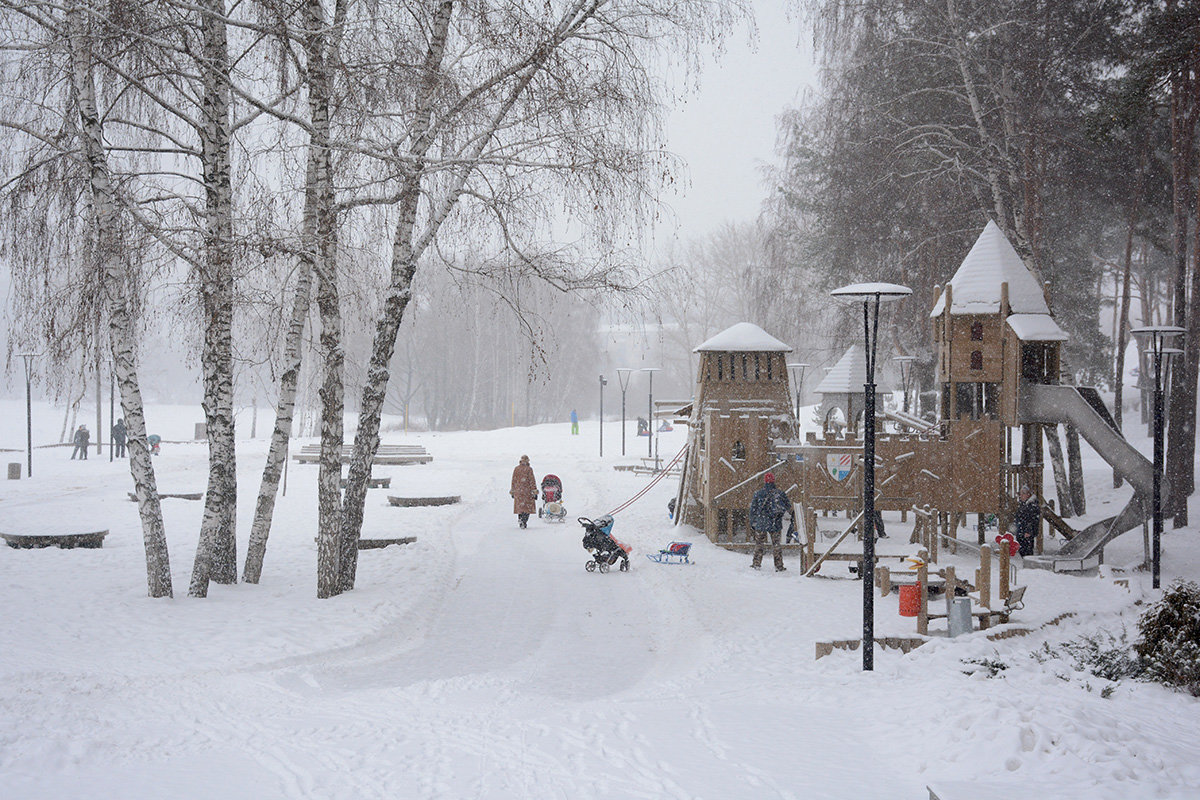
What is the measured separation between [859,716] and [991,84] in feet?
54.2

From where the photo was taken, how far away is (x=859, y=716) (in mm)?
7445

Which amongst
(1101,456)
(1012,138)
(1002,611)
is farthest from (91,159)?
(1012,138)

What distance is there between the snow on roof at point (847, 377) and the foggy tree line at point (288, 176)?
15.5 metres

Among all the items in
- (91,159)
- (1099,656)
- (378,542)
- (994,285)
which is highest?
(91,159)

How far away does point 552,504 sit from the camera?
69.8 ft

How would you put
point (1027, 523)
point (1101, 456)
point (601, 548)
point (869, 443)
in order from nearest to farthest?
point (869, 443)
point (601, 548)
point (1101, 456)
point (1027, 523)

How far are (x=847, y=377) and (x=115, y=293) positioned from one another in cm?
2007

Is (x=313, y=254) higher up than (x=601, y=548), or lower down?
higher up

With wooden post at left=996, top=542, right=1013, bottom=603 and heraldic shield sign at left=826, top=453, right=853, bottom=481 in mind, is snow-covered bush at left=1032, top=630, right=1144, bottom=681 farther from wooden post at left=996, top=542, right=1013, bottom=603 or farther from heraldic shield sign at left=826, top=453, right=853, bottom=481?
heraldic shield sign at left=826, top=453, right=853, bottom=481

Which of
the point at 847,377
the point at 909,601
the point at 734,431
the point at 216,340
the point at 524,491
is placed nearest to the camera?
the point at 909,601

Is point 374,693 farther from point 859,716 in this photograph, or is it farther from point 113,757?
point 859,716

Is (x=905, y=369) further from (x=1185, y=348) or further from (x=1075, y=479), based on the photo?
(x=1185, y=348)

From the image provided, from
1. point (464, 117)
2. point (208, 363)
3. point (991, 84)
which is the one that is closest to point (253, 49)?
point (464, 117)

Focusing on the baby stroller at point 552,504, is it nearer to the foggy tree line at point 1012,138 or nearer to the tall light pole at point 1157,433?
the foggy tree line at point 1012,138
